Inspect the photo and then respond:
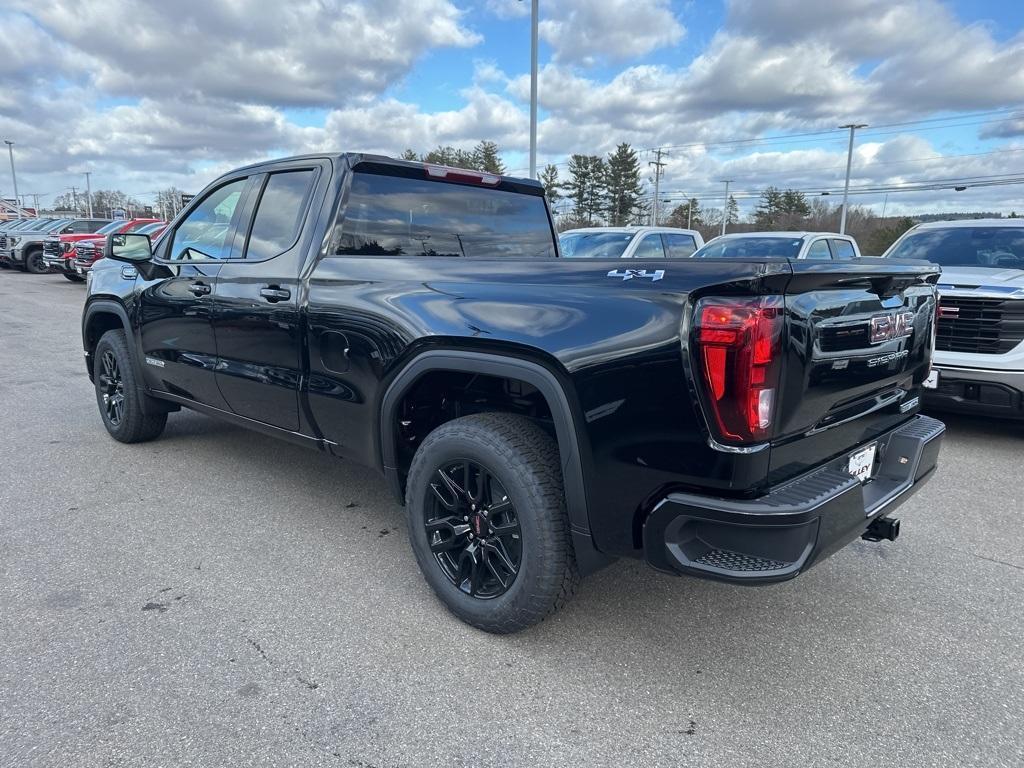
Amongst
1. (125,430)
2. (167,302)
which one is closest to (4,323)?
(125,430)

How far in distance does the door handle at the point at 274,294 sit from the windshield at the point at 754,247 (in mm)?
6814

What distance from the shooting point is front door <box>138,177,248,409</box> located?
4.03 m

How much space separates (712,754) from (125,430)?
4585 mm

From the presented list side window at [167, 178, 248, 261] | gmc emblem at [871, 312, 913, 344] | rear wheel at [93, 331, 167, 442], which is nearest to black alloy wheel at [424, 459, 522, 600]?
gmc emblem at [871, 312, 913, 344]

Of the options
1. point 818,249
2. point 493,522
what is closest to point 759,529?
point 493,522

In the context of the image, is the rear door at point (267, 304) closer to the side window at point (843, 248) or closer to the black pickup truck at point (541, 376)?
the black pickup truck at point (541, 376)

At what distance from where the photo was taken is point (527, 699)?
241 cm

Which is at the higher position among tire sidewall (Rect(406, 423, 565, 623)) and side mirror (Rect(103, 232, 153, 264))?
side mirror (Rect(103, 232, 153, 264))

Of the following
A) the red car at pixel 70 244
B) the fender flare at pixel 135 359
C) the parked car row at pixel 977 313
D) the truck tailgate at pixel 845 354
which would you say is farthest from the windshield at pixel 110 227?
the truck tailgate at pixel 845 354

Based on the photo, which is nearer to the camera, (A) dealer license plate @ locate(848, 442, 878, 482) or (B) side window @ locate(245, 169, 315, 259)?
(A) dealer license plate @ locate(848, 442, 878, 482)

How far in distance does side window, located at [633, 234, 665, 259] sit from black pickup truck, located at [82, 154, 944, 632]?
22.6ft

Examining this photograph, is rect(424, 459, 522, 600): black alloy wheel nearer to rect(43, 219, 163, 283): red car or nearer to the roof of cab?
the roof of cab

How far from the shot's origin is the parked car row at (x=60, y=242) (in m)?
19.5

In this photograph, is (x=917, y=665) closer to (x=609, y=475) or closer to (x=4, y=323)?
(x=609, y=475)
